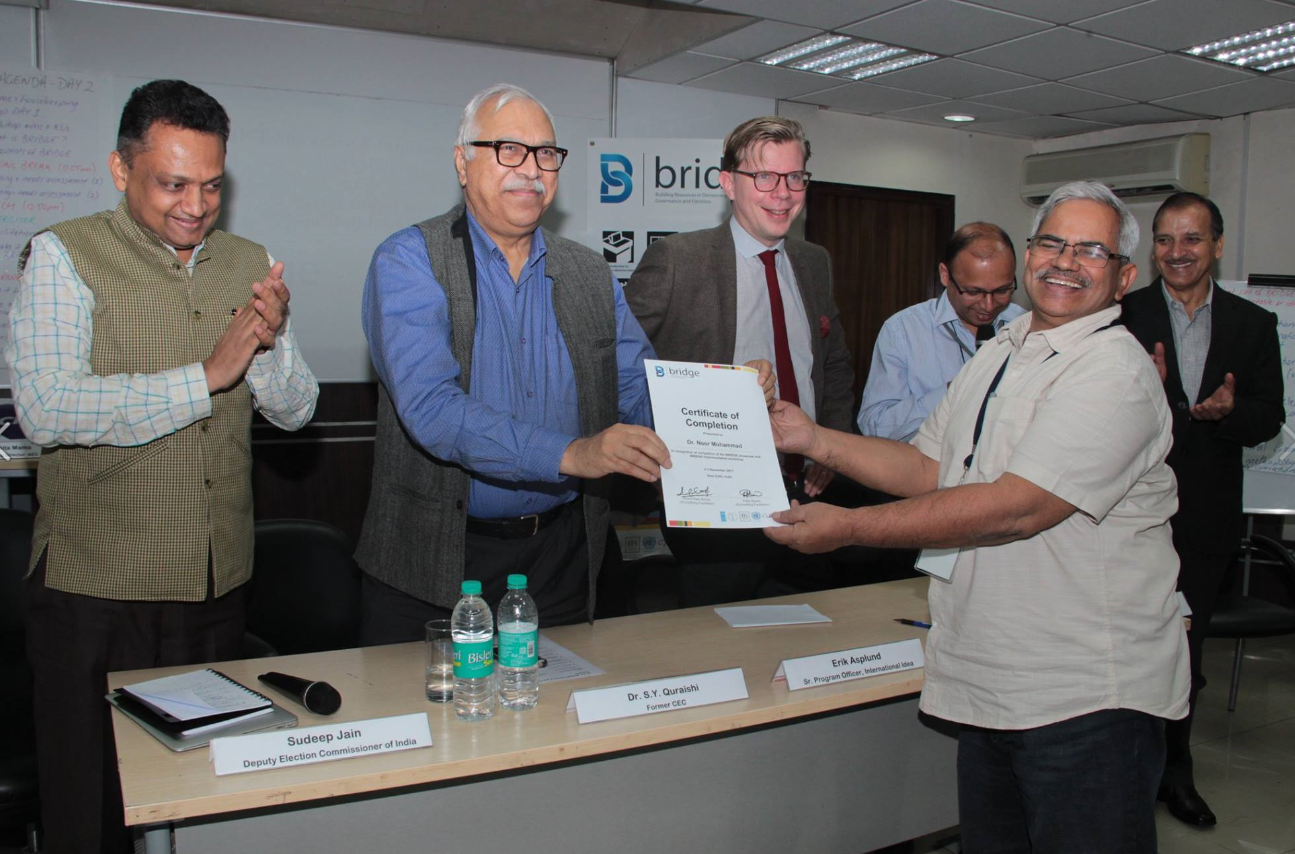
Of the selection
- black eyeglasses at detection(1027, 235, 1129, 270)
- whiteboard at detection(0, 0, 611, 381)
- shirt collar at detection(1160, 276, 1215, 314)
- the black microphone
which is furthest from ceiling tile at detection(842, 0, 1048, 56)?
the black microphone

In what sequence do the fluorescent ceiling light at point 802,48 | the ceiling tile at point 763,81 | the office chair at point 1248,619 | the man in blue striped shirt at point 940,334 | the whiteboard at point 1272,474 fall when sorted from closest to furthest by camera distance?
the man in blue striped shirt at point 940,334, the office chair at point 1248,619, the whiteboard at point 1272,474, the fluorescent ceiling light at point 802,48, the ceiling tile at point 763,81

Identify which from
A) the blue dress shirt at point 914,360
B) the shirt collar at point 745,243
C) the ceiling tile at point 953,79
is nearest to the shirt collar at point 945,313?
the blue dress shirt at point 914,360

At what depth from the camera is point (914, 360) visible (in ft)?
10.8

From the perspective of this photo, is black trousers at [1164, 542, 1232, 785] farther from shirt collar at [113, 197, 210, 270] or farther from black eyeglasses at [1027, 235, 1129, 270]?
shirt collar at [113, 197, 210, 270]

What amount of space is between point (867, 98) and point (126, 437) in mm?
5766

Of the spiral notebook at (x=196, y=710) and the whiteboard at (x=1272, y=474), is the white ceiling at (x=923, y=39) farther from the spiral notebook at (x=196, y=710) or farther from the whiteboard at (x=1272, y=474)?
the spiral notebook at (x=196, y=710)

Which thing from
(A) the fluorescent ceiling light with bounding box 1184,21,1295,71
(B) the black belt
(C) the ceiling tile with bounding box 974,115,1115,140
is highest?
(C) the ceiling tile with bounding box 974,115,1115,140

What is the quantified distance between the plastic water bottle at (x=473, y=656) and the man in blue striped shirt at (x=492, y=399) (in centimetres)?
22

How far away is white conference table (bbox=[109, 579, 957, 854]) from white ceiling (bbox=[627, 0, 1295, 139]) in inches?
133

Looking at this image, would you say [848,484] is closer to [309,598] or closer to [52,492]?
[309,598]

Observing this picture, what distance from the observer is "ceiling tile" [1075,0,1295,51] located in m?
4.55

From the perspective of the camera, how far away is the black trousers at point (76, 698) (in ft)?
6.57

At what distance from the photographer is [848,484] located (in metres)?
3.97

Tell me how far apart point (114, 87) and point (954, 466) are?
450cm
